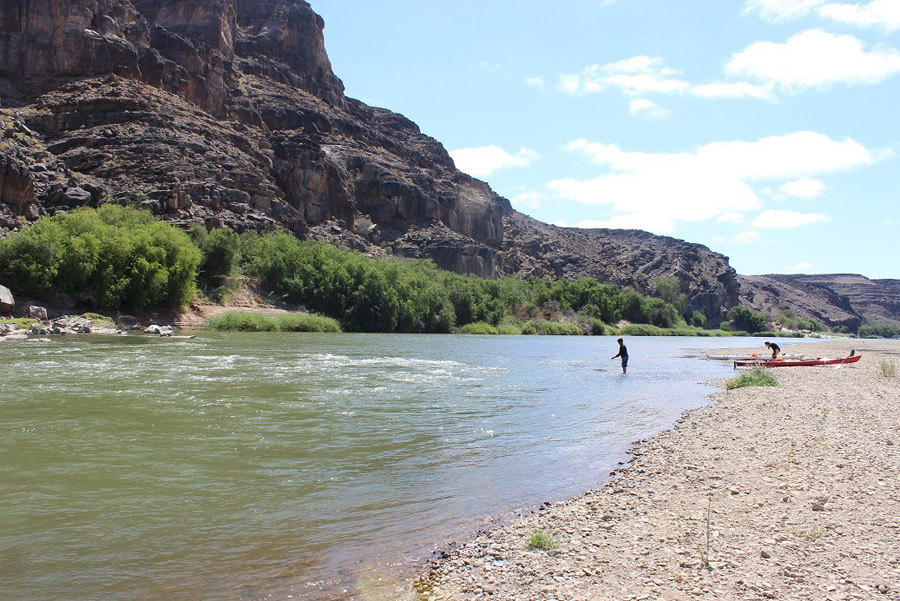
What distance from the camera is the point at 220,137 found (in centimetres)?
9969

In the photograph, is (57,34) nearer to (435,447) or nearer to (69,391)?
(69,391)

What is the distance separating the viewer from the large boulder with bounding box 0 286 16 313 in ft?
124

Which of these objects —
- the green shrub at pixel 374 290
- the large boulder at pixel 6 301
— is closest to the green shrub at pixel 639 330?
the green shrub at pixel 374 290

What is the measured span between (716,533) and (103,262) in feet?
163

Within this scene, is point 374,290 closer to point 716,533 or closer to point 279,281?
point 279,281

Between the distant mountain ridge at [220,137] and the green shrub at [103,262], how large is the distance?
503 inches

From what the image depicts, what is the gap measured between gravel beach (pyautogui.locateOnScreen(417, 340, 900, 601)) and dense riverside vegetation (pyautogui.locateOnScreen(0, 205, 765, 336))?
153 ft

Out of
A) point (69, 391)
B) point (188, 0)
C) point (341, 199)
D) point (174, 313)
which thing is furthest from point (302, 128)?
point (69, 391)

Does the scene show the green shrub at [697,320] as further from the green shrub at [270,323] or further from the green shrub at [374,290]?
the green shrub at [270,323]

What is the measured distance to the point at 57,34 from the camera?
284 feet

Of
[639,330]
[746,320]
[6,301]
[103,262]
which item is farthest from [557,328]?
[746,320]

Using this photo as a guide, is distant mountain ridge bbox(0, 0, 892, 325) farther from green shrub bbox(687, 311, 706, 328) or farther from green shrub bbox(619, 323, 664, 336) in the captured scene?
green shrub bbox(687, 311, 706, 328)

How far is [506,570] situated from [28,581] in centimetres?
484

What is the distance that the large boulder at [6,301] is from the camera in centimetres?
3769
